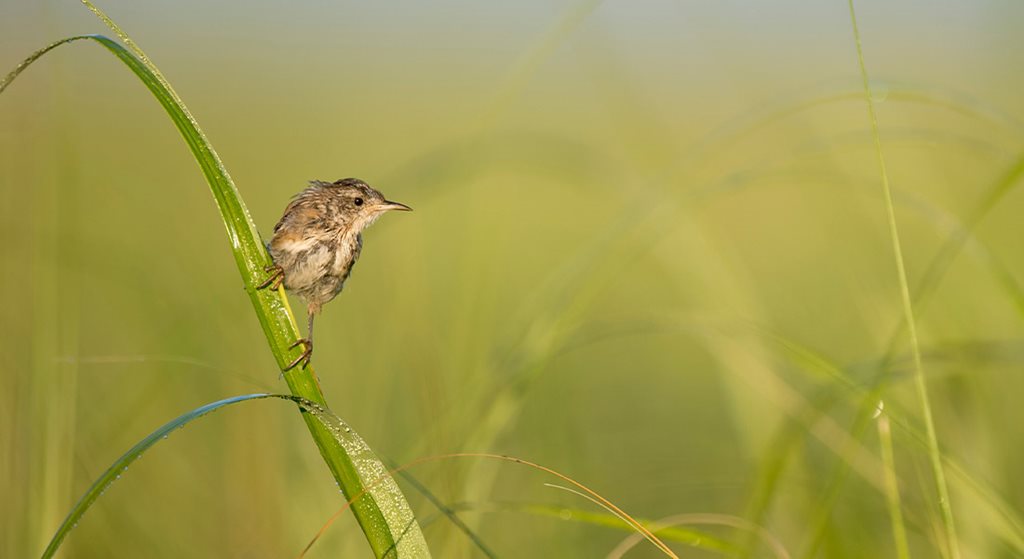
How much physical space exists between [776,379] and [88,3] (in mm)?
1963

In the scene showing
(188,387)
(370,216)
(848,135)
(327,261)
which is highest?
(848,135)

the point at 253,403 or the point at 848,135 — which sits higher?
the point at 848,135

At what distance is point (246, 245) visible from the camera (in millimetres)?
1677

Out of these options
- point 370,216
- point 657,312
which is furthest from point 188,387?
point 657,312

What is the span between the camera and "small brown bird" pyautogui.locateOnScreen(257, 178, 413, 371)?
95.9 inches

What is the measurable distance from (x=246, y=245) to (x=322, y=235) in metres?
0.90

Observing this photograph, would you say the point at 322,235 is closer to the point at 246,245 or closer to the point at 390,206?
the point at 390,206

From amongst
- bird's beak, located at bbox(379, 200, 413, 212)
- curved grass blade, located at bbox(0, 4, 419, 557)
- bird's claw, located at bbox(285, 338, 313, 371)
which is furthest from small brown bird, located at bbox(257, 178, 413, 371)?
curved grass blade, located at bbox(0, 4, 419, 557)

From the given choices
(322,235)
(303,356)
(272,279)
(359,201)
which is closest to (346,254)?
(322,235)

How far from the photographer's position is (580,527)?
394 cm

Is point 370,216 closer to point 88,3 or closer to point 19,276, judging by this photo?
point 88,3

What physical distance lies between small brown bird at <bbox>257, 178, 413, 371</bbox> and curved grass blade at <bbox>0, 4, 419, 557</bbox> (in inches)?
21.8

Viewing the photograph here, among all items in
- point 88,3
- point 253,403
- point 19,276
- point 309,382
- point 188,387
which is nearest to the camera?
point 88,3

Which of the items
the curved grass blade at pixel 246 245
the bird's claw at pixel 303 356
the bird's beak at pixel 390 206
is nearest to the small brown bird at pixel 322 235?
the bird's beak at pixel 390 206
